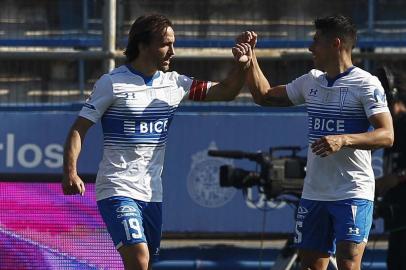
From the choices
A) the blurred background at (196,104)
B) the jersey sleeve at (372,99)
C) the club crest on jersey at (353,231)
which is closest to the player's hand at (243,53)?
the jersey sleeve at (372,99)

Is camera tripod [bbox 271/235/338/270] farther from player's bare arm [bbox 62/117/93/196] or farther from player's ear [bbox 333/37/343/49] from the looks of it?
player's bare arm [bbox 62/117/93/196]

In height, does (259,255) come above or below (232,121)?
below

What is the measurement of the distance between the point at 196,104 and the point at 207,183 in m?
0.77

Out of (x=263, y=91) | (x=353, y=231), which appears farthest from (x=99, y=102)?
(x=353, y=231)

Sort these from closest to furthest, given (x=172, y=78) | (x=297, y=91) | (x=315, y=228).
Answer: (x=315, y=228) → (x=172, y=78) → (x=297, y=91)

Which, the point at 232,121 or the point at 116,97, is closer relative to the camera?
the point at 116,97

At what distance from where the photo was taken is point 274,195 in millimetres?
A: 8836

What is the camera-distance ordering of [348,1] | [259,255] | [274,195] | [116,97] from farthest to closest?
1. [348,1]
2. [259,255]
3. [274,195]
4. [116,97]

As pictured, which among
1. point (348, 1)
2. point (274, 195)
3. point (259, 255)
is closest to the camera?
point (274, 195)

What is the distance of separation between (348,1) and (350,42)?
12.3 ft

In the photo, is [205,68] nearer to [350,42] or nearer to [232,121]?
[232,121]

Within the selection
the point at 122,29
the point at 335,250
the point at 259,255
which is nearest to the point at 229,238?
the point at 259,255

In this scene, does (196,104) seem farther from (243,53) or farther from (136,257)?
(136,257)

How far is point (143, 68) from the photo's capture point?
6988mm
